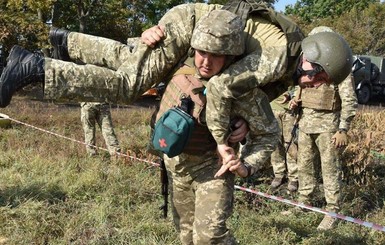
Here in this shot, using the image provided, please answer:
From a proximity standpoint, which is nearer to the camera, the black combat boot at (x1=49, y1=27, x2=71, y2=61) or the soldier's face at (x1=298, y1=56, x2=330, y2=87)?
the soldier's face at (x1=298, y1=56, x2=330, y2=87)

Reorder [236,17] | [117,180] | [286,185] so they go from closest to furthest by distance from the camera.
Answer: [236,17] → [117,180] → [286,185]

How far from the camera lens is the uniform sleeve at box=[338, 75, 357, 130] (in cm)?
489

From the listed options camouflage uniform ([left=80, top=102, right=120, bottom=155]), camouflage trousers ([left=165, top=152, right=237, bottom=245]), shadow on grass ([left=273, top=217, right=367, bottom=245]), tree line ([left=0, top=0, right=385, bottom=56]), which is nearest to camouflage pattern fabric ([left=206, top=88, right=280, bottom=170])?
camouflage trousers ([left=165, top=152, right=237, bottom=245])

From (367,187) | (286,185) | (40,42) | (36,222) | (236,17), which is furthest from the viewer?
(40,42)

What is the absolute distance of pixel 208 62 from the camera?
2.59 m

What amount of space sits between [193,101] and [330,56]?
877 mm

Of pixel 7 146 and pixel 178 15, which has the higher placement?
pixel 178 15

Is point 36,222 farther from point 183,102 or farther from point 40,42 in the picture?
point 40,42

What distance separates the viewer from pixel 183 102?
106 inches

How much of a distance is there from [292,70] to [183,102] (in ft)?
2.20

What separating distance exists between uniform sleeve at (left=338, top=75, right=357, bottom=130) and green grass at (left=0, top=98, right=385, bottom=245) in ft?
3.51

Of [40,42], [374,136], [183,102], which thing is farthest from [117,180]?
[40,42]

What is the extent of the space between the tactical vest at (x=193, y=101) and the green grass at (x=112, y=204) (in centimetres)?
124

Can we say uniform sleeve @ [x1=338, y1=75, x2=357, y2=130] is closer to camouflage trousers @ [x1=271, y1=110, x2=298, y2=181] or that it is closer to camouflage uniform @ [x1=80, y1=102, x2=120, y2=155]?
camouflage trousers @ [x1=271, y1=110, x2=298, y2=181]
